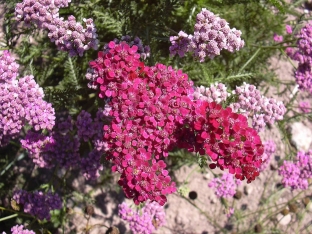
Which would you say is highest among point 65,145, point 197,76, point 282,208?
point 197,76

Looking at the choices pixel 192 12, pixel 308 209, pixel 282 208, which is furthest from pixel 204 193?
pixel 192 12

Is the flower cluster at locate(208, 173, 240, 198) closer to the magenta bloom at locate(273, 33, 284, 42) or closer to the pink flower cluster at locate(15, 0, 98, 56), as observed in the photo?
the magenta bloom at locate(273, 33, 284, 42)

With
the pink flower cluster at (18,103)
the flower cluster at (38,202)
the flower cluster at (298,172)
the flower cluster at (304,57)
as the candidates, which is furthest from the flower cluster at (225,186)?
the pink flower cluster at (18,103)

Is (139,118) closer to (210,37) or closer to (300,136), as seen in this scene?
(210,37)

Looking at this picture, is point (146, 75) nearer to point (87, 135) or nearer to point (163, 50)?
point (87, 135)

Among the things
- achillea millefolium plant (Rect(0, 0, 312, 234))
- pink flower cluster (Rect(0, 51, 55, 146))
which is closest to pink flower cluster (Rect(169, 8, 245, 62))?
achillea millefolium plant (Rect(0, 0, 312, 234))

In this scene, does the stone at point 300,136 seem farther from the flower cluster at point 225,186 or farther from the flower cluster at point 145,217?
the flower cluster at point 145,217
